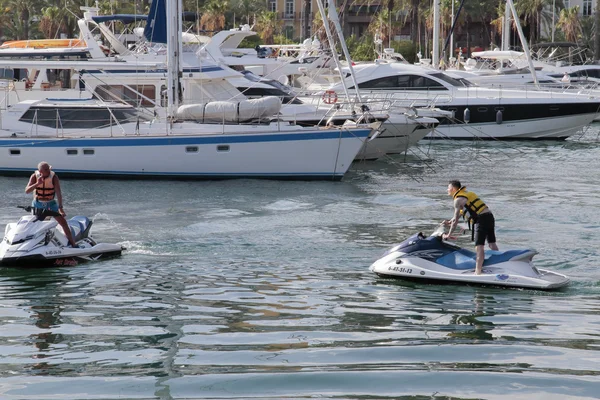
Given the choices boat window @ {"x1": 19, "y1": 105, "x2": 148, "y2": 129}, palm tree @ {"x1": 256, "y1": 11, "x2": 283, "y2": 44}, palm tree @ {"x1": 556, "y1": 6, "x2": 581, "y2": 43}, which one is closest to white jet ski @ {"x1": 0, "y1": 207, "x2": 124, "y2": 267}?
boat window @ {"x1": 19, "y1": 105, "x2": 148, "y2": 129}

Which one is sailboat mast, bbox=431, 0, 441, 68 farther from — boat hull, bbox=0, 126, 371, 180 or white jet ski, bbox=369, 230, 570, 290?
white jet ski, bbox=369, 230, 570, 290

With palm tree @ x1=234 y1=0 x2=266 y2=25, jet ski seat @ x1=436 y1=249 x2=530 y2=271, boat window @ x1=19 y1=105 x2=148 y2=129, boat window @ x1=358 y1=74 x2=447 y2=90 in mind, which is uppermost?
palm tree @ x1=234 y1=0 x2=266 y2=25

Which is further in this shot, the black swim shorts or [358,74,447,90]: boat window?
[358,74,447,90]: boat window

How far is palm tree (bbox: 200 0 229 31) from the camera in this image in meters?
65.6

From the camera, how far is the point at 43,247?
627 inches

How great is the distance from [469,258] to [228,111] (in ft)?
45.0

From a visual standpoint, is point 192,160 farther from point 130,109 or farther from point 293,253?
point 293,253

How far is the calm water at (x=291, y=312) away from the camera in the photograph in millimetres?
9664

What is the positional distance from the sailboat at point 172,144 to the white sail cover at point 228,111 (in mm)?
139

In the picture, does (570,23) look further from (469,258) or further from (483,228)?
(483,228)

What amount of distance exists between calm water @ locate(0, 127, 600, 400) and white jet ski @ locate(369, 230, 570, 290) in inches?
7.4

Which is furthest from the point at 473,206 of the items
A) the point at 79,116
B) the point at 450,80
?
the point at 450,80

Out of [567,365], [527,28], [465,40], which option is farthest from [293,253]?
[465,40]

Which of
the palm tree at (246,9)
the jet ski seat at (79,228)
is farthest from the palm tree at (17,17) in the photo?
the jet ski seat at (79,228)
